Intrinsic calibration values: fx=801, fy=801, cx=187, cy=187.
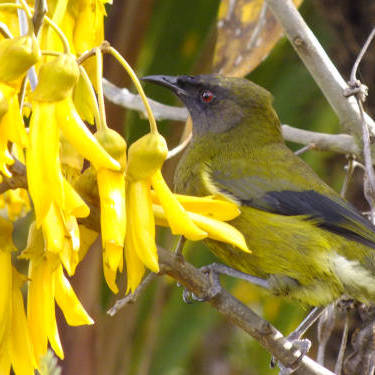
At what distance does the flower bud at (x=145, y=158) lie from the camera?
1295mm

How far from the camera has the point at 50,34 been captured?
62.3 inches

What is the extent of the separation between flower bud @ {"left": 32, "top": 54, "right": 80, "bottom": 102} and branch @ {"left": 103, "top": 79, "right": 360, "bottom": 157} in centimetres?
123

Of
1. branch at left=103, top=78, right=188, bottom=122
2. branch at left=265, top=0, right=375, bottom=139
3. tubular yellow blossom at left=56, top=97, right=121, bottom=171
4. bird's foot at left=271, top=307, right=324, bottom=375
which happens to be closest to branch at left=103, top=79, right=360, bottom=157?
branch at left=103, top=78, right=188, bottom=122

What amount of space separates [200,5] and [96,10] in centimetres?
216

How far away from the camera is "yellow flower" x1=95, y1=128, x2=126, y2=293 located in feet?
3.82

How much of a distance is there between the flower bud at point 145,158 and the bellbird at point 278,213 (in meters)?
1.02

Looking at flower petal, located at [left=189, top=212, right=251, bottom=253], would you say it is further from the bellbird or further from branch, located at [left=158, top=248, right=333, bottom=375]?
the bellbird

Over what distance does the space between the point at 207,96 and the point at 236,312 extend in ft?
4.61

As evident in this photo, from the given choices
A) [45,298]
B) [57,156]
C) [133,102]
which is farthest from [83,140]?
[133,102]

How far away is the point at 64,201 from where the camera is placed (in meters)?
1.14

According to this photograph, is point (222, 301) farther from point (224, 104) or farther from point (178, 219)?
point (224, 104)

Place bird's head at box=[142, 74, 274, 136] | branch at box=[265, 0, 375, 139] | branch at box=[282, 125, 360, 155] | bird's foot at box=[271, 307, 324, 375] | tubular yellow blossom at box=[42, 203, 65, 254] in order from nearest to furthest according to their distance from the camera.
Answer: tubular yellow blossom at box=[42, 203, 65, 254], branch at box=[265, 0, 375, 139], bird's foot at box=[271, 307, 324, 375], branch at box=[282, 125, 360, 155], bird's head at box=[142, 74, 274, 136]

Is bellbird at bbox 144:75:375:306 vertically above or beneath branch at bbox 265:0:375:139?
beneath

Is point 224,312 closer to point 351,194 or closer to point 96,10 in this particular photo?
point 96,10
